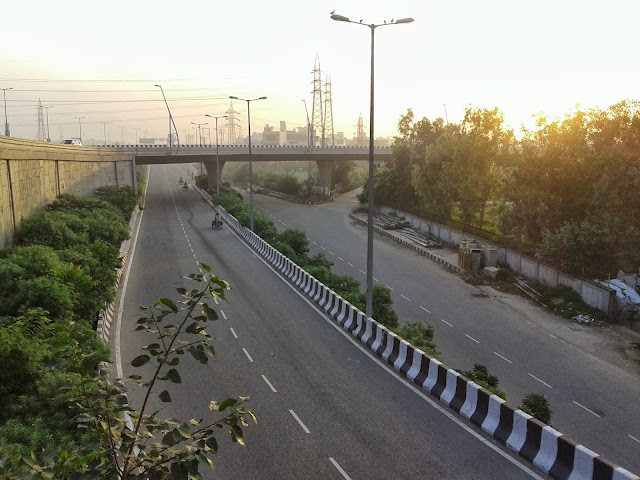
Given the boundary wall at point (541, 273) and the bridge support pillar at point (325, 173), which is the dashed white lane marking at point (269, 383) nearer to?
the boundary wall at point (541, 273)

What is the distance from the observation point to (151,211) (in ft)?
216

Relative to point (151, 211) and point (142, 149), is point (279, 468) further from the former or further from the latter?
point (142, 149)

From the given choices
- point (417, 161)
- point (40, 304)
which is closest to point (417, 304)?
point (40, 304)

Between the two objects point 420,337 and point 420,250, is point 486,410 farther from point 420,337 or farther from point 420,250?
point 420,250

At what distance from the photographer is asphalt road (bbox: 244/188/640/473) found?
17234 millimetres

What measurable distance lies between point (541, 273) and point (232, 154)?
5648cm

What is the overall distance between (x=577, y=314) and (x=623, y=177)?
27.5ft

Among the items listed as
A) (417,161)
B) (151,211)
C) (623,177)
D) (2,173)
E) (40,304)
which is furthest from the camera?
(151,211)

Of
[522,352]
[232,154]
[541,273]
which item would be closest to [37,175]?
[522,352]

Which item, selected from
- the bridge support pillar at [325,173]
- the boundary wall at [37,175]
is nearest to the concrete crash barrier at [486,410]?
the boundary wall at [37,175]

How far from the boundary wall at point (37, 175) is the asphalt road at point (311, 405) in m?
6.85

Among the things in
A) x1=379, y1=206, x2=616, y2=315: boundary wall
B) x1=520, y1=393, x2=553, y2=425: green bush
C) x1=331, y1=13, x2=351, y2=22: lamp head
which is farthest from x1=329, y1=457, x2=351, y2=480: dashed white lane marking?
x1=379, y1=206, x2=616, y2=315: boundary wall

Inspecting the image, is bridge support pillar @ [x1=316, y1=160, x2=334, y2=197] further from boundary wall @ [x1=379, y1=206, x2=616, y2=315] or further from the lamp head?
the lamp head

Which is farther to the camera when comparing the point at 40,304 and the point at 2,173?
the point at 2,173
